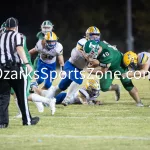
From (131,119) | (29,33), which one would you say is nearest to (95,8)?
(29,33)

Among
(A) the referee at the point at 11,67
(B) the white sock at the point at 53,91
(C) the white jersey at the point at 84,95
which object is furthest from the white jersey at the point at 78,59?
(A) the referee at the point at 11,67

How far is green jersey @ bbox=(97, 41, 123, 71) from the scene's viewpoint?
1296 centimetres

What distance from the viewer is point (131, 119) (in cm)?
1078

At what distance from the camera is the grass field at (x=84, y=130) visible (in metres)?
8.52

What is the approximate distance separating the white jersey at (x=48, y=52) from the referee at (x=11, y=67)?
3.78m

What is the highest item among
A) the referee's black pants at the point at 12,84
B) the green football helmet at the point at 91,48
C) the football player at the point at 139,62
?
the green football helmet at the point at 91,48

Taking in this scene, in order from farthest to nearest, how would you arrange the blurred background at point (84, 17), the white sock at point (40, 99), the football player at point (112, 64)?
the blurred background at point (84, 17)
the football player at point (112, 64)
the white sock at point (40, 99)

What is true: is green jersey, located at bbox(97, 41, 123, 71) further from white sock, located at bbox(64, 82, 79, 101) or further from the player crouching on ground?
white sock, located at bbox(64, 82, 79, 101)

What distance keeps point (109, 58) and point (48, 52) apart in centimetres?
149

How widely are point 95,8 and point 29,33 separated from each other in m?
3.15

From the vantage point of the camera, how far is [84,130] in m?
9.62

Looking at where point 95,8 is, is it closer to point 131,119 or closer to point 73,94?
point 73,94

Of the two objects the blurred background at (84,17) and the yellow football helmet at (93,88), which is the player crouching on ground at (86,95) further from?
the blurred background at (84,17)

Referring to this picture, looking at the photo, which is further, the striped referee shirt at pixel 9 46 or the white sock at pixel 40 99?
the white sock at pixel 40 99
